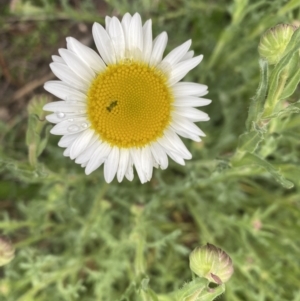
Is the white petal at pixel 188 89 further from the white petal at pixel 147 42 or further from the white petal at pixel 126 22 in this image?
the white petal at pixel 126 22

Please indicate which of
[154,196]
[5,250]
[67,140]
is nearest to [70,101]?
[67,140]

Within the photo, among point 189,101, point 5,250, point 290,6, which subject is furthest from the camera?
point 290,6

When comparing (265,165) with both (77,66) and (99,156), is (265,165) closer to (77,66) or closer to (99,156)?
(99,156)

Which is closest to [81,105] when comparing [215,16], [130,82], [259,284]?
Answer: [130,82]

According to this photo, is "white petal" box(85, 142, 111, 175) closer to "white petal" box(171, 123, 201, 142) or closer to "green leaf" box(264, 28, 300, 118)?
"white petal" box(171, 123, 201, 142)

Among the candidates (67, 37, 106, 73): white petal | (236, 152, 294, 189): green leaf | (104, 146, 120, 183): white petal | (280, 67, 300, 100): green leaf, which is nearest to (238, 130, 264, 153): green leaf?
(236, 152, 294, 189): green leaf

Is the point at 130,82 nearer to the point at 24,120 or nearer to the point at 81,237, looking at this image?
the point at 81,237
